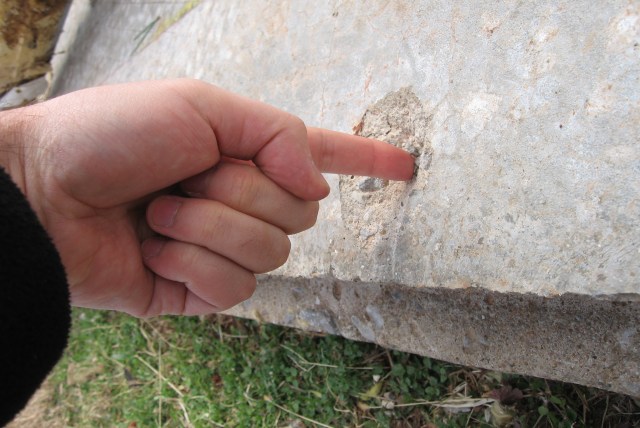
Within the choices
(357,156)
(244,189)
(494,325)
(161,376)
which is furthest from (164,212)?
(161,376)

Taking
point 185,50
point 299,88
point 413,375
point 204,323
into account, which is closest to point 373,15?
point 299,88

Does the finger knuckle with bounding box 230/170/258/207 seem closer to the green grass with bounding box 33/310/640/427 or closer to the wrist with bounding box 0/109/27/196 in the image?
the wrist with bounding box 0/109/27/196

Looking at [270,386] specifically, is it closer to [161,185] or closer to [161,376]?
[161,376]

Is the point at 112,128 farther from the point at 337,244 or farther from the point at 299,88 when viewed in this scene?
the point at 299,88

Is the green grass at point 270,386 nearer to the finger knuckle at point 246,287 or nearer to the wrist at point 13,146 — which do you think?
the finger knuckle at point 246,287

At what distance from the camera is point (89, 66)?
361 centimetres

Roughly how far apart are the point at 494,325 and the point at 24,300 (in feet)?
3.31

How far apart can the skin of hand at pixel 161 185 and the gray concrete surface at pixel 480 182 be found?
0.95 ft

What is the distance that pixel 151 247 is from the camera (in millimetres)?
1174

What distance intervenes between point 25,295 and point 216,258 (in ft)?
1.19

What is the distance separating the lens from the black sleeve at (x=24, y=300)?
0.88 m

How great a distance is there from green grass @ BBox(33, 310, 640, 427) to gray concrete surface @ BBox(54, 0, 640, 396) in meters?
0.21

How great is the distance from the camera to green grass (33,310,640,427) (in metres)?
1.58

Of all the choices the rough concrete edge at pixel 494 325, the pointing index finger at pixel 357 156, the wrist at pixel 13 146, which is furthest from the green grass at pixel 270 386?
the wrist at pixel 13 146
